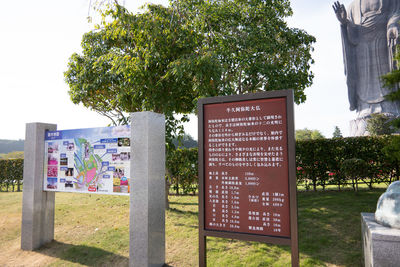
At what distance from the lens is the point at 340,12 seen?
96.0 feet

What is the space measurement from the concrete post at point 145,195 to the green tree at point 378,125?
2873 cm

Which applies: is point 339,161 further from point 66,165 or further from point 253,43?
point 66,165

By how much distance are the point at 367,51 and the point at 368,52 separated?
17cm

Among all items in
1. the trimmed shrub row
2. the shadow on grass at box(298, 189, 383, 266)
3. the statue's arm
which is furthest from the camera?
the statue's arm

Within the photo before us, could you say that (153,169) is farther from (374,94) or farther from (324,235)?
(374,94)

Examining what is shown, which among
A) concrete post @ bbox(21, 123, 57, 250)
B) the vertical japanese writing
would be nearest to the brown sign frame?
the vertical japanese writing

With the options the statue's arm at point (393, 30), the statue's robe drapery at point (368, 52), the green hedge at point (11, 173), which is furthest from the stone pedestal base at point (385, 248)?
the statue's robe drapery at point (368, 52)

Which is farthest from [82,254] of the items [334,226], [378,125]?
[378,125]

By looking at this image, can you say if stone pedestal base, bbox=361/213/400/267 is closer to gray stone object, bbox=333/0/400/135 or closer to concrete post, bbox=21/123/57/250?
concrete post, bbox=21/123/57/250

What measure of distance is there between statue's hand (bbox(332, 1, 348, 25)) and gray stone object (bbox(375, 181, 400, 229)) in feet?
105

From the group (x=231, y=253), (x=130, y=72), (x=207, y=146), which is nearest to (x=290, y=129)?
(x=207, y=146)

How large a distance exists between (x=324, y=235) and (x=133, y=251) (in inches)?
144

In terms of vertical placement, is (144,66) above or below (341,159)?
above

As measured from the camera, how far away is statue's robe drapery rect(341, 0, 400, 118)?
2780 cm
